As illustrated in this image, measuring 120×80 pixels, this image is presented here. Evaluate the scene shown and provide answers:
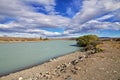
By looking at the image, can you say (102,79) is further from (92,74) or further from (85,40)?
(85,40)

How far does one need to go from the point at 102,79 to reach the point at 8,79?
9249mm

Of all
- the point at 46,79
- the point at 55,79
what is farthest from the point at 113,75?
the point at 46,79

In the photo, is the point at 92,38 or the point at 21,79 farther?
the point at 92,38

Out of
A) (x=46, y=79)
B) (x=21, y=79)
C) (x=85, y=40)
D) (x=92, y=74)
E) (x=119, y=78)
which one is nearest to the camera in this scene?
(x=119, y=78)

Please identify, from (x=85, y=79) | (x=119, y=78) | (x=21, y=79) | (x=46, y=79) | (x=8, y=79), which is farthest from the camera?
(x=8, y=79)

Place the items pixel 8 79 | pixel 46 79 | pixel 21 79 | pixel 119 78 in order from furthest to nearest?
1. pixel 8 79
2. pixel 21 79
3. pixel 46 79
4. pixel 119 78

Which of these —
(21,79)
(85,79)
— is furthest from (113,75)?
(21,79)

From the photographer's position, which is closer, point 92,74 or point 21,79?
point 92,74

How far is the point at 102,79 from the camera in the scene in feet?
33.0

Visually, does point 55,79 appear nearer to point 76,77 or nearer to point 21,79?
point 76,77

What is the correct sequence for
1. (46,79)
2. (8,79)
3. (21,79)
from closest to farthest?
(46,79) → (21,79) → (8,79)

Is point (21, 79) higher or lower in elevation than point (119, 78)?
lower

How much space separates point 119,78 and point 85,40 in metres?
61.5

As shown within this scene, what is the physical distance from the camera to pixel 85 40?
70750mm
